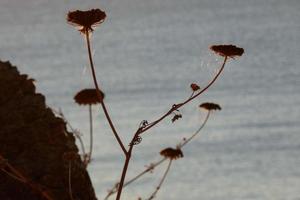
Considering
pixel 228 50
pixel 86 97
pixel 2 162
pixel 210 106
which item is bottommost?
pixel 2 162

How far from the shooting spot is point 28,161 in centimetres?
1313

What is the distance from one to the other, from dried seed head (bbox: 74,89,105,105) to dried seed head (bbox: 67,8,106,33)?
3.42m

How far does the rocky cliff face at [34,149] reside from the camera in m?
12.8

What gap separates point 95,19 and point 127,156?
194 centimetres

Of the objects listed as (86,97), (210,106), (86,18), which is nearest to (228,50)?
(86,18)

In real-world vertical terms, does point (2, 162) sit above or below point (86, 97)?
below

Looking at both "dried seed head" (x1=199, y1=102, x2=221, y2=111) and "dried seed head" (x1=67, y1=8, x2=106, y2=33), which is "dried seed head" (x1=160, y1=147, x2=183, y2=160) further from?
"dried seed head" (x1=67, y1=8, x2=106, y2=33)

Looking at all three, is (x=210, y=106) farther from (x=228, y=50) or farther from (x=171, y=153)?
(x=228, y=50)

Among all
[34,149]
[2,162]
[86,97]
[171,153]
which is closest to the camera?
[2,162]

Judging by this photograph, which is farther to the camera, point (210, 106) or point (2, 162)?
point (210, 106)

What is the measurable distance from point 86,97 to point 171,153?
2675 mm

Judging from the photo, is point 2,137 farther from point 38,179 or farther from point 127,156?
point 127,156

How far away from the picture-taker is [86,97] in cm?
1295

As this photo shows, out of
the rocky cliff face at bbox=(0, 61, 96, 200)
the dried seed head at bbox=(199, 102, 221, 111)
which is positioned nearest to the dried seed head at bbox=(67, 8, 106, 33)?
the rocky cliff face at bbox=(0, 61, 96, 200)
